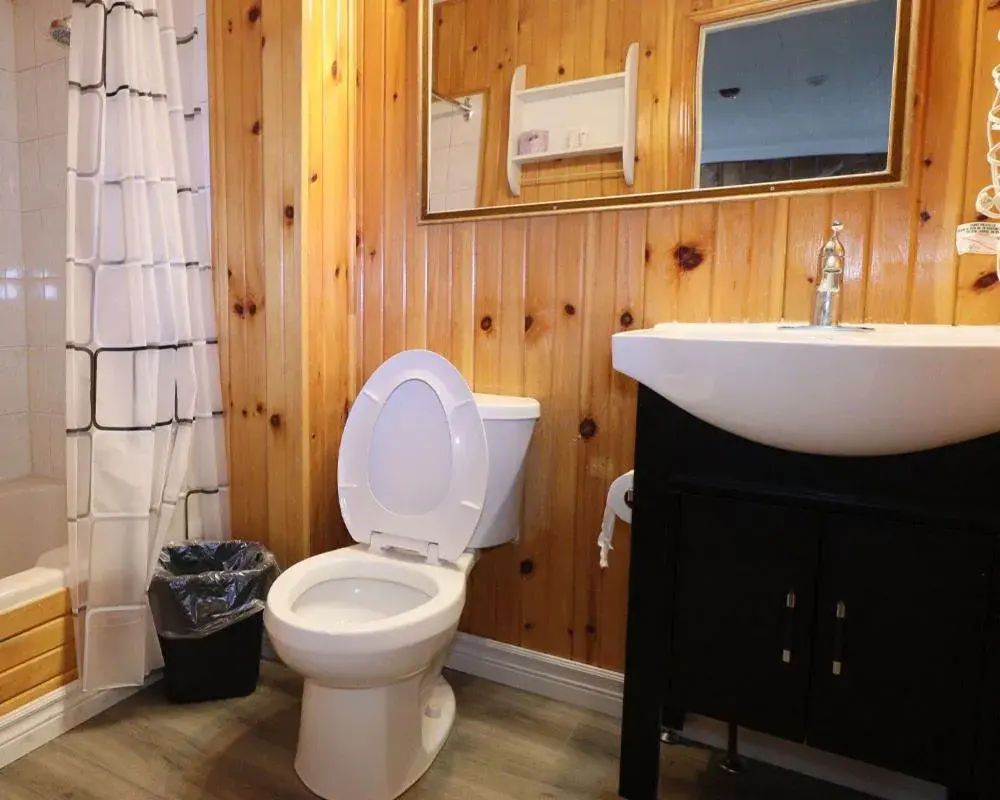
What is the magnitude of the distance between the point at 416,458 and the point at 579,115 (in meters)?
0.91

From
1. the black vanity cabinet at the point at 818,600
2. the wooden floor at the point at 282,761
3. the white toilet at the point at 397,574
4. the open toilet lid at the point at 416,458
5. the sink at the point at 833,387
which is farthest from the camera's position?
the open toilet lid at the point at 416,458

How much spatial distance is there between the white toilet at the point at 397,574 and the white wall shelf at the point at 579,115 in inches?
23.2

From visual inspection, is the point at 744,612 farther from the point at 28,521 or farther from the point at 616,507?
the point at 28,521

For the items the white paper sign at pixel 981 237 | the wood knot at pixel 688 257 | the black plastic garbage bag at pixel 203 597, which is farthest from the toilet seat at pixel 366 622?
the white paper sign at pixel 981 237

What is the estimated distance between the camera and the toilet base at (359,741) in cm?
126

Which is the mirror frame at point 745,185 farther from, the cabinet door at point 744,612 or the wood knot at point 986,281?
the cabinet door at point 744,612

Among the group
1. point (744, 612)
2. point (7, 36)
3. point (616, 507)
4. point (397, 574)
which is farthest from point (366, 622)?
point (7, 36)

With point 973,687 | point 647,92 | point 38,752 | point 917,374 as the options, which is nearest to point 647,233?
point 647,92

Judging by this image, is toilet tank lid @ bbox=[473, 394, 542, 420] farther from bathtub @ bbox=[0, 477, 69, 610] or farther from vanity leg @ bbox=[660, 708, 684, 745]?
bathtub @ bbox=[0, 477, 69, 610]

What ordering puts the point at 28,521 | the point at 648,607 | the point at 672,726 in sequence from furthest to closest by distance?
the point at 28,521 < the point at 672,726 < the point at 648,607

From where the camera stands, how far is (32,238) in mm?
2084

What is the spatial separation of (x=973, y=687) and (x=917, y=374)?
1.68ft

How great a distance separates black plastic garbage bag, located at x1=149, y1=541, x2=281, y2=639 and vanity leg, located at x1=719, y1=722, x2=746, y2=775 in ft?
3.72

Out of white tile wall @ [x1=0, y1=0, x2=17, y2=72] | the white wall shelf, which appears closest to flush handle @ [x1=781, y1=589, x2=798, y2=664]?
the white wall shelf
